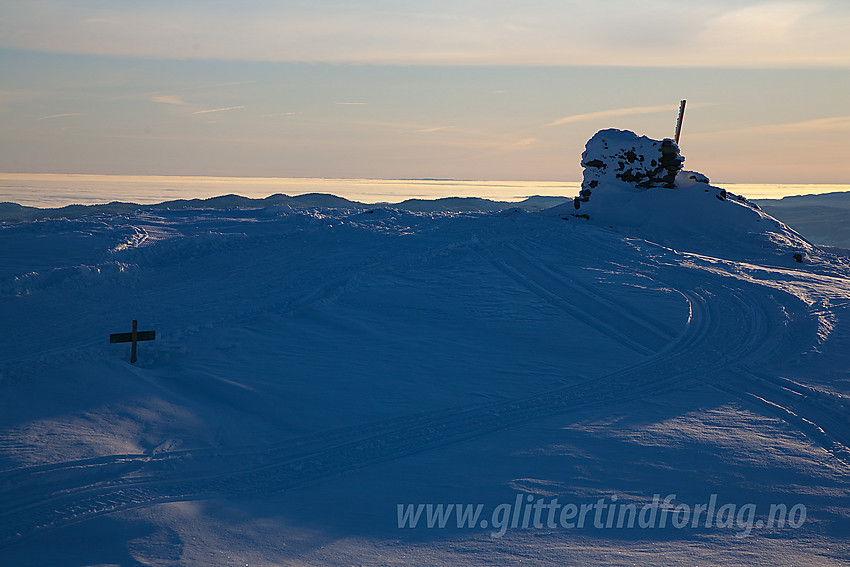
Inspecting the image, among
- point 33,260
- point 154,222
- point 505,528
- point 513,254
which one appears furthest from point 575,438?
point 154,222

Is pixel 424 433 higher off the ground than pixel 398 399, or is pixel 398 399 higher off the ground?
pixel 398 399

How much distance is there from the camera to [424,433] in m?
9.83

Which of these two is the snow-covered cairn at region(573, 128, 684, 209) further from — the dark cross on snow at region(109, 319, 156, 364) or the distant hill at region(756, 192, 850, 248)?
the distant hill at region(756, 192, 850, 248)

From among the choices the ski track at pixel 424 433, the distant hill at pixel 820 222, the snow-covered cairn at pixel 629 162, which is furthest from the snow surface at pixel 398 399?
the distant hill at pixel 820 222

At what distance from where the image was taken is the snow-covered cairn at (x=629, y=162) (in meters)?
28.4

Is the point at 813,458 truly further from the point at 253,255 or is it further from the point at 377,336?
the point at 253,255

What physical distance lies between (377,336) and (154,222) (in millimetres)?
16228

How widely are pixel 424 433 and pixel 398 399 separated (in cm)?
134

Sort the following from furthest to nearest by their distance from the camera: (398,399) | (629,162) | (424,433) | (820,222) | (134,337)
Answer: (820,222) < (629,162) < (134,337) < (398,399) < (424,433)

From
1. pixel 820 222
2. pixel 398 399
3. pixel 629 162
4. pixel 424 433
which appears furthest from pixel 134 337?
pixel 820 222

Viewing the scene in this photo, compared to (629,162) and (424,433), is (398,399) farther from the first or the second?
(629,162)

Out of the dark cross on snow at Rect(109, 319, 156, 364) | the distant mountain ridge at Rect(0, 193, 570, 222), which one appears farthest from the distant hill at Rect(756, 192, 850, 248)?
the dark cross on snow at Rect(109, 319, 156, 364)

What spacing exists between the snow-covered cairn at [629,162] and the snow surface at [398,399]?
26.2 ft

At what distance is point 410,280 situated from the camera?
18.1m
